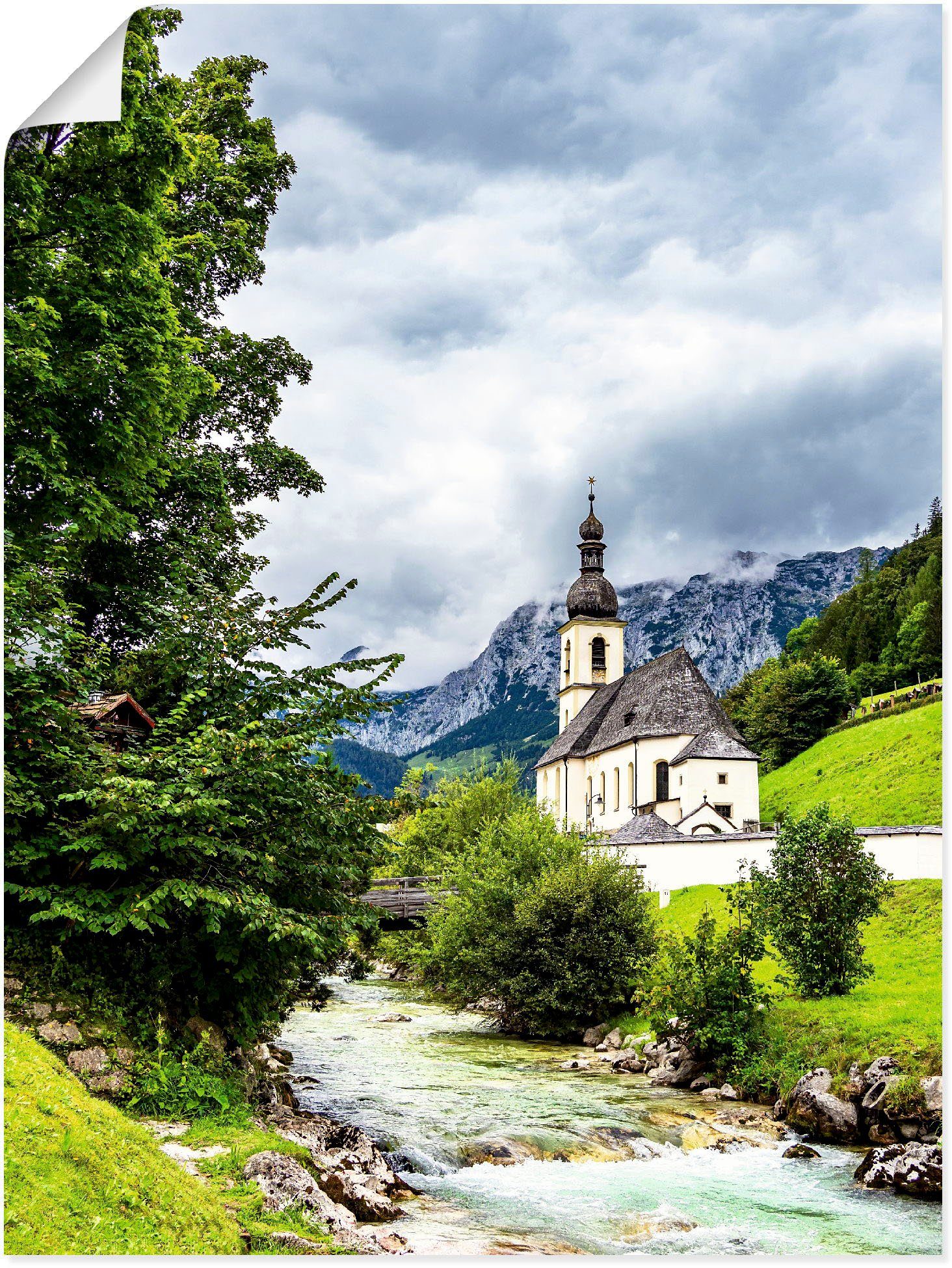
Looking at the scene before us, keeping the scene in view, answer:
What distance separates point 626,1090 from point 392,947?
16.6 metres

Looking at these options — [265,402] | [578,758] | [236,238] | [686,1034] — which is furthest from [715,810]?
[236,238]

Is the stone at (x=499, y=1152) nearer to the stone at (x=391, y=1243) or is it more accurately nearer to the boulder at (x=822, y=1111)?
the stone at (x=391, y=1243)

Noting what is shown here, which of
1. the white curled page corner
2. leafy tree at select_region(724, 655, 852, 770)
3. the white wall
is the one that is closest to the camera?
the white curled page corner

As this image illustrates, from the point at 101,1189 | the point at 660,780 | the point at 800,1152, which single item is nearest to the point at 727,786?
the point at 660,780

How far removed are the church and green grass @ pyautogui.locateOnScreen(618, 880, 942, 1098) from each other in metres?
10.7

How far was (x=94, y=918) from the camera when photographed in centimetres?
866

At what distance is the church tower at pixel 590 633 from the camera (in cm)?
6712

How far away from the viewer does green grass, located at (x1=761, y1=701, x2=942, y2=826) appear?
1248 inches

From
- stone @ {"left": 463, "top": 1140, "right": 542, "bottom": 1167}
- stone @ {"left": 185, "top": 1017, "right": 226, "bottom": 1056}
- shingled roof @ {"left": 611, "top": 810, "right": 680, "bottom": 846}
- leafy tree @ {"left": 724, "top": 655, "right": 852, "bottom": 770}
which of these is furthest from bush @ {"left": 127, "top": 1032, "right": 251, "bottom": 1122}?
leafy tree @ {"left": 724, "top": 655, "right": 852, "bottom": 770}

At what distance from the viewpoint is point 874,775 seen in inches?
1455

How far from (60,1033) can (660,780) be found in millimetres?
42304

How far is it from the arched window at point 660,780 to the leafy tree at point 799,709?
986cm

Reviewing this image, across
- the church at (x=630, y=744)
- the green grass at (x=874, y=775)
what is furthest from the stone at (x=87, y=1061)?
the church at (x=630, y=744)

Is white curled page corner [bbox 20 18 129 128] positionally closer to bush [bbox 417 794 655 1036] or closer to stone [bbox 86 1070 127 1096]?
stone [bbox 86 1070 127 1096]
